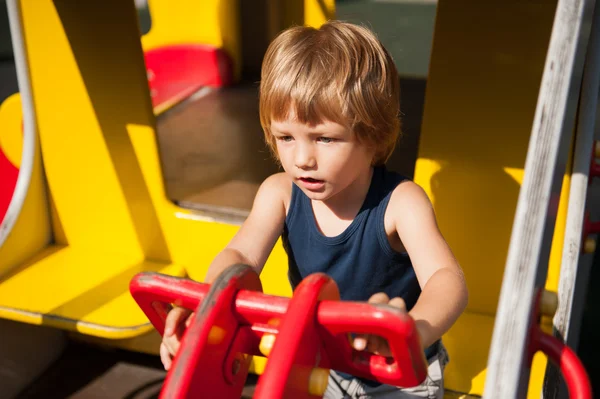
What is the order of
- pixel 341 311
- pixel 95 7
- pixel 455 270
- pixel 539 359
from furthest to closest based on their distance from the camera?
pixel 95 7
pixel 539 359
pixel 455 270
pixel 341 311

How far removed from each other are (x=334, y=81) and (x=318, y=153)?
99 mm

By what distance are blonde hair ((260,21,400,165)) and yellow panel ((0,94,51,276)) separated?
1029 millimetres

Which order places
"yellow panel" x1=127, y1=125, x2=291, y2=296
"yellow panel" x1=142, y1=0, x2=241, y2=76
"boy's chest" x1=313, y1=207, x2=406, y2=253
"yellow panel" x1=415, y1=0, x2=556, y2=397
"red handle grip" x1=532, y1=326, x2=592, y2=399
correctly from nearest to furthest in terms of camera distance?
"red handle grip" x1=532, y1=326, x2=592, y2=399, "boy's chest" x1=313, y1=207, x2=406, y2=253, "yellow panel" x1=415, y1=0, x2=556, y2=397, "yellow panel" x1=127, y1=125, x2=291, y2=296, "yellow panel" x1=142, y1=0, x2=241, y2=76

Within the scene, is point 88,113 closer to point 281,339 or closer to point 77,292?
point 77,292

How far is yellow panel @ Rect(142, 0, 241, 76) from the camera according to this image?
3.07 meters


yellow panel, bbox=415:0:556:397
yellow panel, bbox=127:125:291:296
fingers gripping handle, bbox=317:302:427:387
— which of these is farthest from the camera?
yellow panel, bbox=127:125:291:296

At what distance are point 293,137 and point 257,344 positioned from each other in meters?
0.30

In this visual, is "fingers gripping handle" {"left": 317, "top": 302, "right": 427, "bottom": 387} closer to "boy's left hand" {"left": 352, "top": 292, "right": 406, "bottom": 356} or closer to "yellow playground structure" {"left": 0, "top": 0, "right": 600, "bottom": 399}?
"boy's left hand" {"left": 352, "top": 292, "right": 406, "bottom": 356}

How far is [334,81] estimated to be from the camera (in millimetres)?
963

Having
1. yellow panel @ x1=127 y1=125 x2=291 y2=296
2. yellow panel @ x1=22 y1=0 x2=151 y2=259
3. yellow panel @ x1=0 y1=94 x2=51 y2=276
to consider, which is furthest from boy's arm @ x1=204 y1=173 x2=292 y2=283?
yellow panel @ x1=0 y1=94 x2=51 y2=276

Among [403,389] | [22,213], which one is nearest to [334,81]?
[403,389]

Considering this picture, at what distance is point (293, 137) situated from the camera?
Result: 3.20 feet

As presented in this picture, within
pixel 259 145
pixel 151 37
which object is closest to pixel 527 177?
pixel 259 145

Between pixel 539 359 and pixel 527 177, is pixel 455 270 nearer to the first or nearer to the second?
pixel 527 177
